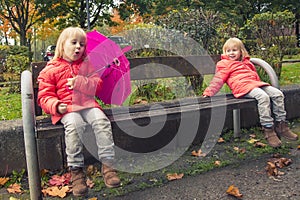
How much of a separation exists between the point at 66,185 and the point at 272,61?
14.6ft

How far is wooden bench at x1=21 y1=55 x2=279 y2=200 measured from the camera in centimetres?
230

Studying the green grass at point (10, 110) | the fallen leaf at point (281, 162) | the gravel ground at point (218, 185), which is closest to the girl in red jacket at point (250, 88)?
the fallen leaf at point (281, 162)

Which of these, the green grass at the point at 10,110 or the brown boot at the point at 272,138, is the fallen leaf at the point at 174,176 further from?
the green grass at the point at 10,110

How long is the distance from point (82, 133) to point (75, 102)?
0.30m

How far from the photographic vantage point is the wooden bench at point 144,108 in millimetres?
2299

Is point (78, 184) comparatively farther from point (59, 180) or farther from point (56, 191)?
point (59, 180)

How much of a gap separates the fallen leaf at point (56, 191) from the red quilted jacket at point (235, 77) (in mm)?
1633

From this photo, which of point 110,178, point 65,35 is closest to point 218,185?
point 110,178

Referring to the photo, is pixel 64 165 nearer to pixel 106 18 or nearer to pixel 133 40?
pixel 133 40

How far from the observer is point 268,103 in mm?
3184

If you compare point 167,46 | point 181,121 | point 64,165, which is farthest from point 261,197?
point 167,46

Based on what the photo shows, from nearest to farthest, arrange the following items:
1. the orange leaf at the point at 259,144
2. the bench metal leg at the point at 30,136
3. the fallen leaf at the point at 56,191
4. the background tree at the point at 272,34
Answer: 1. the bench metal leg at the point at 30,136
2. the fallen leaf at the point at 56,191
3. the orange leaf at the point at 259,144
4. the background tree at the point at 272,34

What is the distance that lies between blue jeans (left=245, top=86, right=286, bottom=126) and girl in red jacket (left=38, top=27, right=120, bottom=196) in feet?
4.83

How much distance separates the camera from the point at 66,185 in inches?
111
